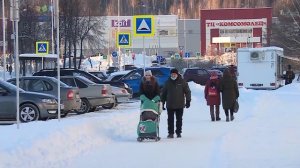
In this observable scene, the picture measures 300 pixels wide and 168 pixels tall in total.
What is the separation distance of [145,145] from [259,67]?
1120 inches

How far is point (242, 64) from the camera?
137ft

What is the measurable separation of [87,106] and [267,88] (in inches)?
774

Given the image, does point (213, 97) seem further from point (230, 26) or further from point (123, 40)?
point (230, 26)

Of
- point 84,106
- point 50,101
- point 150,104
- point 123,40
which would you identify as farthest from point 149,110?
point 123,40

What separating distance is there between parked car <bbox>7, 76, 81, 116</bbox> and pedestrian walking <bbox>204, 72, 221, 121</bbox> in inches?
175

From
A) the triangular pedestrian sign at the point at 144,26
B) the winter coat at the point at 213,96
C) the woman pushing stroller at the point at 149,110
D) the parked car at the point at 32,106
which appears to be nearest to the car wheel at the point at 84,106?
the triangular pedestrian sign at the point at 144,26

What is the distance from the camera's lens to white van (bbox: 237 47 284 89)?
135 feet

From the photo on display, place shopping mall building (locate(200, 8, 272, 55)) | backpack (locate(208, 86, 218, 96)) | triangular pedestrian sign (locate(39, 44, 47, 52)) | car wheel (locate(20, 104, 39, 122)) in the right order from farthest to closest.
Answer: shopping mall building (locate(200, 8, 272, 55)) → triangular pedestrian sign (locate(39, 44, 47, 52)) → backpack (locate(208, 86, 218, 96)) → car wheel (locate(20, 104, 39, 122))

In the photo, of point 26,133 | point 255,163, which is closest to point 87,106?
point 26,133

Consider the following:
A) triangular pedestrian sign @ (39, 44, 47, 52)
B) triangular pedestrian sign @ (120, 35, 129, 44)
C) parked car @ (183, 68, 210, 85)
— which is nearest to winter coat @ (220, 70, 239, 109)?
triangular pedestrian sign @ (120, 35, 129, 44)

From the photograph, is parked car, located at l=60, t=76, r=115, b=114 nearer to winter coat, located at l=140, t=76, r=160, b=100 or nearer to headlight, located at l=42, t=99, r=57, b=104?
headlight, located at l=42, t=99, r=57, b=104

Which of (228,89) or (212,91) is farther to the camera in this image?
(212,91)

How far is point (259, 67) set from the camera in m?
41.5

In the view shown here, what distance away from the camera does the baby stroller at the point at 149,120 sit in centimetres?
1448
